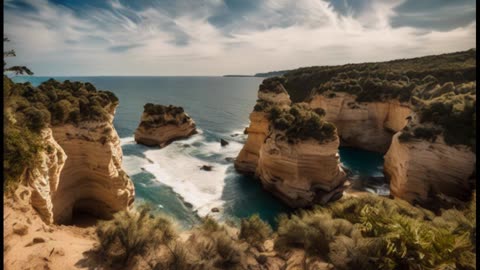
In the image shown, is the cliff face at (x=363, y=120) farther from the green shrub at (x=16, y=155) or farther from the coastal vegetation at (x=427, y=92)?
the green shrub at (x=16, y=155)

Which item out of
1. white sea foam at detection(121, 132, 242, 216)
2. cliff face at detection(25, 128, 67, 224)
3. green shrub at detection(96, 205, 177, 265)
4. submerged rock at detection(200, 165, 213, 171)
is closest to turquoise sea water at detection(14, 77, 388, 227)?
white sea foam at detection(121, 132, 242, 216)

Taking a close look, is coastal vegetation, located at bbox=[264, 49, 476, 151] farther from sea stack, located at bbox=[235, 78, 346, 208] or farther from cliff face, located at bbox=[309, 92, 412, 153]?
sea stack, located at bbox=[235, 78, 346, 208]

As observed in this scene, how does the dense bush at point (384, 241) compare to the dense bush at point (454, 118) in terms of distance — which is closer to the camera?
the dense bush at point (384, 241)

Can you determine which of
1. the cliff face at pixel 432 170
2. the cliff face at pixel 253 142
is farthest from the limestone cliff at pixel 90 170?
the cliff face at pixel 432 170

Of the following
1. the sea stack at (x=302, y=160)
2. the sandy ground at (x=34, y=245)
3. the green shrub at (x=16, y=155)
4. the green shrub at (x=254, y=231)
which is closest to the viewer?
the sandy ground at (x=34, y=245)

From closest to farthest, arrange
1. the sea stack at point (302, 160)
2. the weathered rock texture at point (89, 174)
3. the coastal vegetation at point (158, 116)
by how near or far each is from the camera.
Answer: the weathered rock texture at point (89, 174), the sea stack at point (302, 160), the coastal vegetation at point (158, 116)

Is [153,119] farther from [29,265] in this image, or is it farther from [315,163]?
[29,265]

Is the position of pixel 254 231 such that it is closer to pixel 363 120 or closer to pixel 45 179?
pixel 45 179
